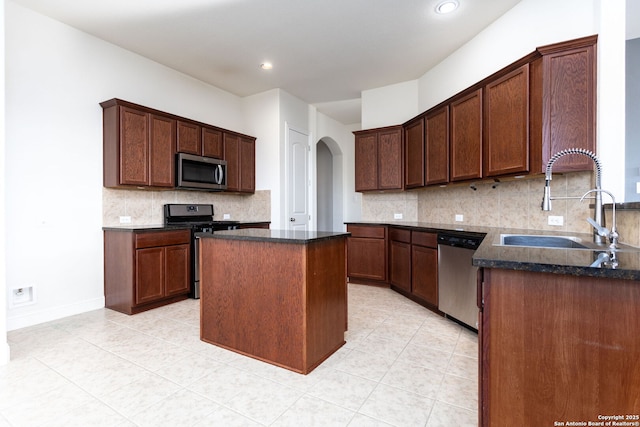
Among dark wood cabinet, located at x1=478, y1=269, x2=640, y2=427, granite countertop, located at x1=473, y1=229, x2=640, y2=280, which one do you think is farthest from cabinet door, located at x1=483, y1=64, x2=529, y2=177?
dark wood cabinet, located at x1=478, y1=269, x2=640, y2=427

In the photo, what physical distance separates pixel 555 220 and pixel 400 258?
5.47 feet

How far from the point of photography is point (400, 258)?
3.77 meters

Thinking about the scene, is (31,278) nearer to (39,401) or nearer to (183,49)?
(39,401)

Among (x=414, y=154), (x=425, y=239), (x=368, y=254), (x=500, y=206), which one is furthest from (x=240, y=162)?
(x=500, y=206)

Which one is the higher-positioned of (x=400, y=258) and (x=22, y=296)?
(x=400, y=258)

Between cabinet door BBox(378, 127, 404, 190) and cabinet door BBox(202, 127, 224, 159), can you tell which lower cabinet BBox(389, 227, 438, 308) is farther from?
cabinet door BBox(202, 127, 224, 159)

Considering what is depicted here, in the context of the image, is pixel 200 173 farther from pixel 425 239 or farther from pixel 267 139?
pixel 425 239

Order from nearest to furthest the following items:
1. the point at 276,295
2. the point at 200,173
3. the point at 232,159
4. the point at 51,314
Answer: the point at 276,295 → the point at 51,314 → the point at 200,173 → the point at 232,159

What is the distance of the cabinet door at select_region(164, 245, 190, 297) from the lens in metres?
3.41

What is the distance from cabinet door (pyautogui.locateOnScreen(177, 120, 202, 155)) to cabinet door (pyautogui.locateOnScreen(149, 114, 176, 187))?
8cm

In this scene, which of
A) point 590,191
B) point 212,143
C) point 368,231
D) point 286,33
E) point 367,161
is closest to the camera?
point 590,191

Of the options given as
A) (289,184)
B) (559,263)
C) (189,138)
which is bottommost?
(559,263)

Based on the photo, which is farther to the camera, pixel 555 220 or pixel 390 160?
pixel 390 160

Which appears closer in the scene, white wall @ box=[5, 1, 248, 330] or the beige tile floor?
the beige tile floor
